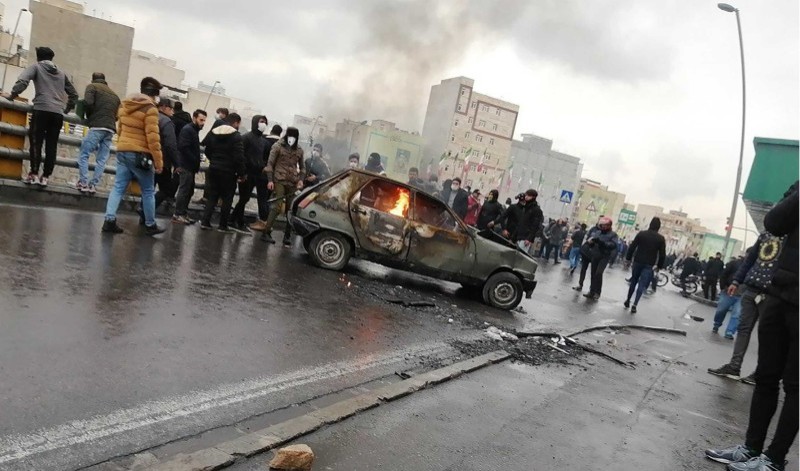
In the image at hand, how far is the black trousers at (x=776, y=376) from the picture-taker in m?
3.45

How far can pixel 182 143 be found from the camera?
8.97 m

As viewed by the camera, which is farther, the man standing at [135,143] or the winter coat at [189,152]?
the winter coat at [189,152]

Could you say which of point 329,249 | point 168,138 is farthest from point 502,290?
point 168,138

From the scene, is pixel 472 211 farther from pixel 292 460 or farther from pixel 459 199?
pixel 292 460

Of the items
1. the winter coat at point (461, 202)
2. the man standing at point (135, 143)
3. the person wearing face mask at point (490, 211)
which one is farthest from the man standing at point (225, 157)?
the winter coat at point (461, 202)

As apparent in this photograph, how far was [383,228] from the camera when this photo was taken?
810 cm

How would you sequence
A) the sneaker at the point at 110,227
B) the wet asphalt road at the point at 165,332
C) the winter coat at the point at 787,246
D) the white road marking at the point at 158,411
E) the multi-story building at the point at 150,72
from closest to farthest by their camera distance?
the white road marking at the point at 158,411 < the wet asphalt road at the point at 165,332 < the winter coat at the point at 787,246 < the sneaker at the point at 110,227 < the multi-story building at the point at 150,72

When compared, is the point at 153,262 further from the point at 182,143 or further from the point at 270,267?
the point at 182,143

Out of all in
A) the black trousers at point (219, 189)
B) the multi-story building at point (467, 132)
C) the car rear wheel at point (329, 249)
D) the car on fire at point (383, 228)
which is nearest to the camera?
the car on fire at point (383, 228)

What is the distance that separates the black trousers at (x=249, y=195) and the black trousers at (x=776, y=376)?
27.2 feet

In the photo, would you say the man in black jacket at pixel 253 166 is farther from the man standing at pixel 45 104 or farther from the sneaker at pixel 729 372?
the sneaker at pixel 729 372

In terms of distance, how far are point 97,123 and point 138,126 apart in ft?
6.31

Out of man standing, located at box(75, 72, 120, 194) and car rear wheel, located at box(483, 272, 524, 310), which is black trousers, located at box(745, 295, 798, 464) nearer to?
car rear wheel, located at box(483, 272, 524, 310)

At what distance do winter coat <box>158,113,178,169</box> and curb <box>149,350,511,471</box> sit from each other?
6.11 metres
